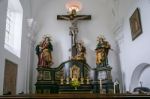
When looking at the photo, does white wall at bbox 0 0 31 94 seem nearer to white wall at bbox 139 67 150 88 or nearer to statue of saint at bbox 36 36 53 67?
statue of saint at bbox 36 36 53 67

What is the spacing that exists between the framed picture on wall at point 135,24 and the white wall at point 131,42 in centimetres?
15

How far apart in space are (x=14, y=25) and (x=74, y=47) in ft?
9.35

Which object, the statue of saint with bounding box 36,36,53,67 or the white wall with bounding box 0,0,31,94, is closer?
the white wall with bounding box 0,0,31,94

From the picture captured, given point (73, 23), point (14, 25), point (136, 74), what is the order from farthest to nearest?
point (73, 23) < point (14, 25) < point (136, 74)

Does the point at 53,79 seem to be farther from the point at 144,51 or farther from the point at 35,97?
the point at 35,97

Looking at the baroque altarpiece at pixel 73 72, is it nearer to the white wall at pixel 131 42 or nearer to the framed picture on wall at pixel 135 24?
the white wall at pixel 131 42

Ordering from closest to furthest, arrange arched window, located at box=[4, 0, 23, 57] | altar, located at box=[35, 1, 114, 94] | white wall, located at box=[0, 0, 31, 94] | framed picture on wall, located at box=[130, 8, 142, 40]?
1. white wall, located at box=[0, 0, 31, 94]
2. framed picture on wall, located at box=[130, 8, 142, 40]
3. arched window, located at box=[4, 0, 23, 57]
4. altar, located at box=[35, 1, 114, 94]

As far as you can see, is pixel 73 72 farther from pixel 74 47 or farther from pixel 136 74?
pixel 136 74

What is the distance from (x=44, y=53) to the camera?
31.1 feet

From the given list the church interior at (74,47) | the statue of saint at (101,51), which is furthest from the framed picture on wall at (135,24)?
the statue of saint at (101,51)

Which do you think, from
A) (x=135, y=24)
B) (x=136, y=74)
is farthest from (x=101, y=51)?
(x=135, y=24)

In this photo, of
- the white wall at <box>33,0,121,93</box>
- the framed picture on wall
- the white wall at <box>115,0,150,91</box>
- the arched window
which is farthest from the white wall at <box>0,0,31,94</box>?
the framed picture on wall

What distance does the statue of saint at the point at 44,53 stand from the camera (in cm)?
942

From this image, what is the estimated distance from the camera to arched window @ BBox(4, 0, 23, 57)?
808cm
